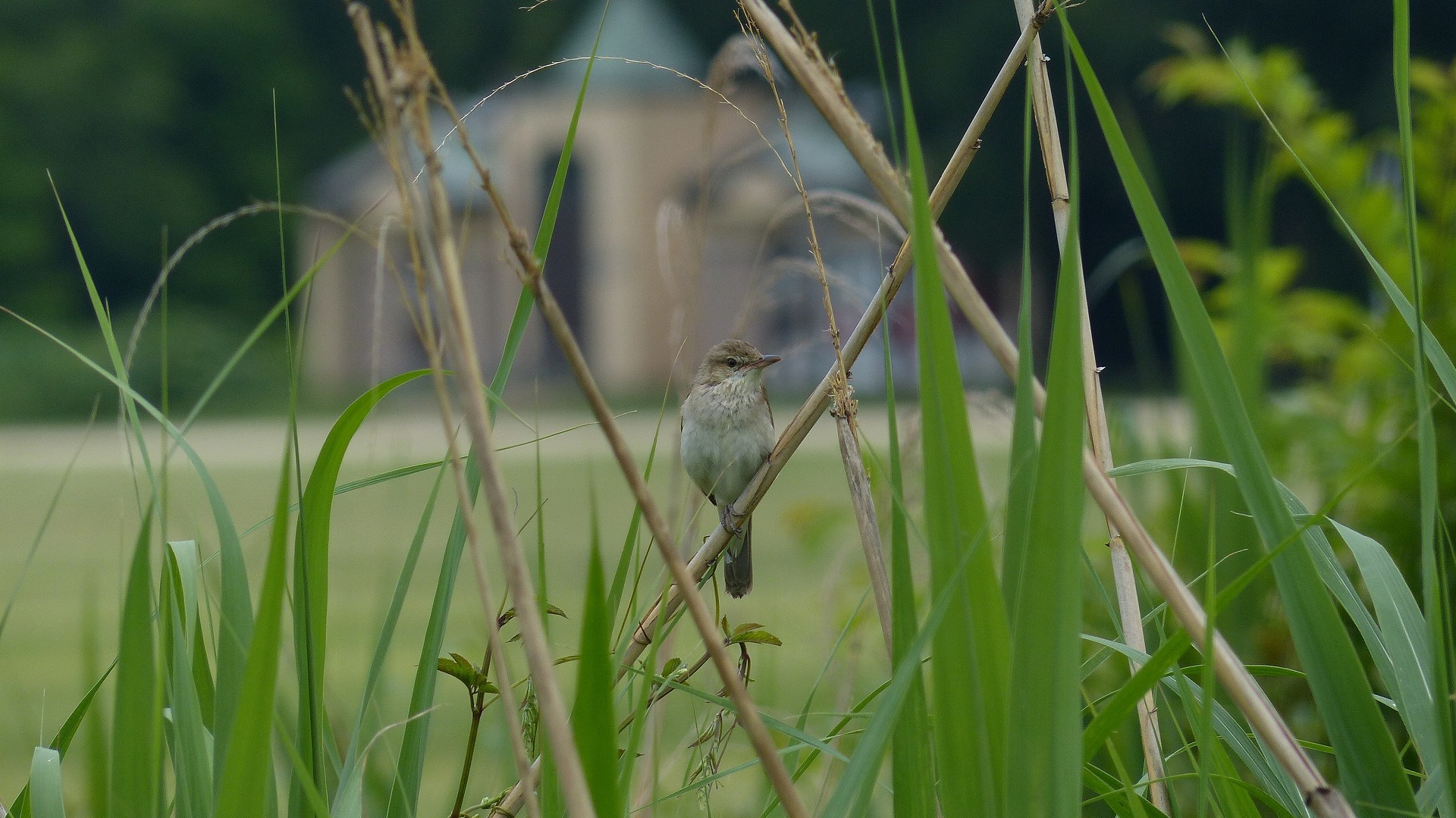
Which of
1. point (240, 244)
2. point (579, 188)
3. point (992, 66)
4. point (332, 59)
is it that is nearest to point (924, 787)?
point (992, 66)

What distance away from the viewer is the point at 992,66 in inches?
1052

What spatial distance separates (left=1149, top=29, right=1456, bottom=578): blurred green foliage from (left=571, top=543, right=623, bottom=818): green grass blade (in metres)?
1.56

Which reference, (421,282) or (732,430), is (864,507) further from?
(732,430)

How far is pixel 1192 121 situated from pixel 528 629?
28.4 metres

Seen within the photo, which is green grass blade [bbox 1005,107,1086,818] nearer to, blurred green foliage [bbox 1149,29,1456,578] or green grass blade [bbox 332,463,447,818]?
green grass blade [bbox 332,463,447,818]

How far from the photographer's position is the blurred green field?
1.64m

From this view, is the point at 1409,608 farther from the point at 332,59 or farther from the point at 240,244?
the point at 332,59

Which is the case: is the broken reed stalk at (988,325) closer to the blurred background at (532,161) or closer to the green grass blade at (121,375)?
the green grass blade at (121,375)

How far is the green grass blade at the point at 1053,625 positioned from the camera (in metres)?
0.78

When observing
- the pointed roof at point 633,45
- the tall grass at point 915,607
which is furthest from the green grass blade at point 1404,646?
the pointed roof at point 633,45

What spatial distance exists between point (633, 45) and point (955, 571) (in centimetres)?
2837

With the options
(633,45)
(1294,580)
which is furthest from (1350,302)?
(633,45)

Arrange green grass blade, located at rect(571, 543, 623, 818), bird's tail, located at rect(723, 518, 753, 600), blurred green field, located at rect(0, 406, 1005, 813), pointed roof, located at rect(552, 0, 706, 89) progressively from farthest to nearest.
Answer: pointed roof, located at rect(552, 0, 706, 89) → bird's tail, located at rect(723, 518, 753, 600) → blurred green field, located at rect(0, 406, 1005, 813) → green grass blade, located at rect(571, 543, 623, 818)

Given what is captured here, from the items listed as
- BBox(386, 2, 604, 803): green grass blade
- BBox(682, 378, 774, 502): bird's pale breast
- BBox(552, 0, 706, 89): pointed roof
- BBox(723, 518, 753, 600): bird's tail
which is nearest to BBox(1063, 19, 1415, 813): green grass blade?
BBox(386, 2, 604, 803): green grass blade
